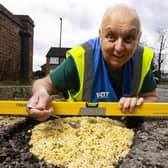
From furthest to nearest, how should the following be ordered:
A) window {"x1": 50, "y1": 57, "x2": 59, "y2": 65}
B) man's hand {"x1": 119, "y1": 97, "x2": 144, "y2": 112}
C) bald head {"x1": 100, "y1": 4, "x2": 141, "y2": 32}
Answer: window {"x1": 50, "y1": 57, "x2": 59, "y2": 65} < bald head {"x1": 100, "y1": 4, "x2": 141, "y2": 32} < man's hand {"x1": 119, "y1": 97, "x2": 144, "y2": 112}

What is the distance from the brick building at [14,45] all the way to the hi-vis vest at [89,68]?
6641mm

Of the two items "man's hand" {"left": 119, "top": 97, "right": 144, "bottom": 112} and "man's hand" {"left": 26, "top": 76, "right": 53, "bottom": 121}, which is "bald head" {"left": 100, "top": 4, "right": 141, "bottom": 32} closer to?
"man's hand" {"left": 119, "top": 97, "right": 144, "bottom": 112}

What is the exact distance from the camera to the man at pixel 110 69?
1.85 metres

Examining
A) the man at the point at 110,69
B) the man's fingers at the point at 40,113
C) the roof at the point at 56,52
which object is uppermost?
the roof at the point at 56,52

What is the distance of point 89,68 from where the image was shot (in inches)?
84.7

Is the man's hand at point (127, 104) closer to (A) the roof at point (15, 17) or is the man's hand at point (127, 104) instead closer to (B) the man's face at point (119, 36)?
(B) the man's face at point (119, 36)

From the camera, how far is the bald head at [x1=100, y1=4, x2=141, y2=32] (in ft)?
6.03

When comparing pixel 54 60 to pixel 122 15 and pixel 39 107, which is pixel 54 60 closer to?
pixel 122 15

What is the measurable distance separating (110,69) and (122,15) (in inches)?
16.2

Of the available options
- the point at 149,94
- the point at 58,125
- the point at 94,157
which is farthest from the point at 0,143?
the point at 149,94

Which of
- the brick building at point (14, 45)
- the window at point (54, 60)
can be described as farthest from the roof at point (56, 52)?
the brick building at point (14, 45)

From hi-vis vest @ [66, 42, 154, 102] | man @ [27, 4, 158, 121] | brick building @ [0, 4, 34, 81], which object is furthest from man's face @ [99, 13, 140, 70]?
brick building @ [0, 4, 34, 81]

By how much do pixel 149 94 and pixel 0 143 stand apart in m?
1.22

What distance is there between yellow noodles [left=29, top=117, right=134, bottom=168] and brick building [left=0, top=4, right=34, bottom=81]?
728 cm
